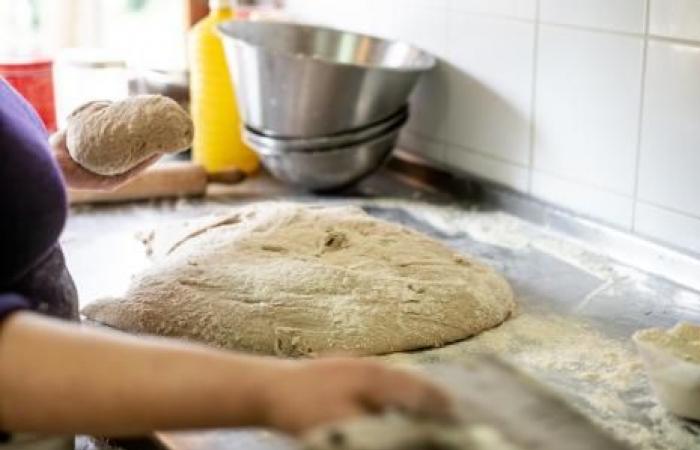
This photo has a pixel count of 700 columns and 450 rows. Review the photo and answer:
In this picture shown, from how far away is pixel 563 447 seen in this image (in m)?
0.53

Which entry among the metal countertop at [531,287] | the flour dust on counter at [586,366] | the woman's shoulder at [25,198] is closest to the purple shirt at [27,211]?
the woman's shoulder at [25,198]

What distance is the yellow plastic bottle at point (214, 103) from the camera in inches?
62.4

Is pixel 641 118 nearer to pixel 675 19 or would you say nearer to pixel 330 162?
pixel 675 19

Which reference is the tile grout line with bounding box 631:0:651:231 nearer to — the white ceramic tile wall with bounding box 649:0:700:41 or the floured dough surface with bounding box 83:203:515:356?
the white ceramic tile wall with bounding box 649:0:700:41

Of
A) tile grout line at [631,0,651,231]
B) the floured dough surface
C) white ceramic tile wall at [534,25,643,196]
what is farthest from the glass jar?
tile grout line at [631,0,651,231]

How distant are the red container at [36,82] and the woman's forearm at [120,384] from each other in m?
1.05

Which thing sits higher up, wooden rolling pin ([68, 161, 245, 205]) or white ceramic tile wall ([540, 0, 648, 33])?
white ceramic tile wall ([540, 0, 648, 33])

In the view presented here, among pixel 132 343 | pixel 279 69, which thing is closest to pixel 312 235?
pixel 279 69

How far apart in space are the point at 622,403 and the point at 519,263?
364mm

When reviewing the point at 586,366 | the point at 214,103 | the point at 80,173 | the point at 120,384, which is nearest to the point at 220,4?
the point at 214,103

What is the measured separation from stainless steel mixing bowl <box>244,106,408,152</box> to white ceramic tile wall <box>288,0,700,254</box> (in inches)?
3.4

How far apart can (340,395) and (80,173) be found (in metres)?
0.55

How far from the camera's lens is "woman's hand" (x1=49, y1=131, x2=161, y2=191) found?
100 cm

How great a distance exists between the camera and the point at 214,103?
5.27ft
